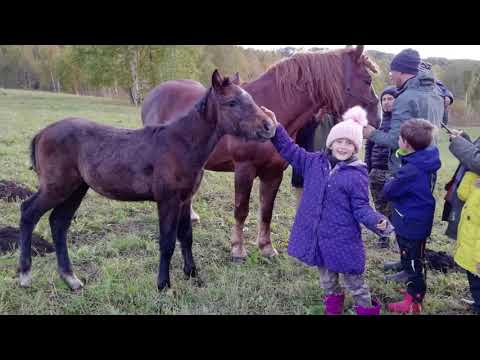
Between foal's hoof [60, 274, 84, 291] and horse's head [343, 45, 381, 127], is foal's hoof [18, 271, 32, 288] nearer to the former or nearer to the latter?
foal's hoof [60, 274, 84, 291]

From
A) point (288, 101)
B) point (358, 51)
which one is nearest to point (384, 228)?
point (288, 101)

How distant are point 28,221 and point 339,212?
121 inches

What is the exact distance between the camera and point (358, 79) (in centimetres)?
462

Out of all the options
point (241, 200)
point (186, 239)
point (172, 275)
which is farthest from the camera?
point (241, 200)

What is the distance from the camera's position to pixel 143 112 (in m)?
6.65

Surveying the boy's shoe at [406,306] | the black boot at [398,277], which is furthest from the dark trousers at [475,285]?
the black boot at [398,277]

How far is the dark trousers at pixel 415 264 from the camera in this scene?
3500 millimetres

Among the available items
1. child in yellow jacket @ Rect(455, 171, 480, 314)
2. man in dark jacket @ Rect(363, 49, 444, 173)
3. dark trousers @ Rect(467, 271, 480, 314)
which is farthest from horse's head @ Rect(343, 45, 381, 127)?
dark trousers @ Rect(467, 271, 480, 314)

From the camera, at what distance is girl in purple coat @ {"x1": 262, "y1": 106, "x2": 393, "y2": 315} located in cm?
310

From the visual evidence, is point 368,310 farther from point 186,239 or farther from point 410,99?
point 410,99

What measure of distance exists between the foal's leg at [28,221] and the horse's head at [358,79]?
3575mm

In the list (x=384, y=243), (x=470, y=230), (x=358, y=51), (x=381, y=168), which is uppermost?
(x=358, y=51)

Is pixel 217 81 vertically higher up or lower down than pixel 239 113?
higher up

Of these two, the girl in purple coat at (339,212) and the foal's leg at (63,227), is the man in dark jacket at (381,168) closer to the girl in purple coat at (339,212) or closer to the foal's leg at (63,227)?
the girl in purple coat at (339,212)
